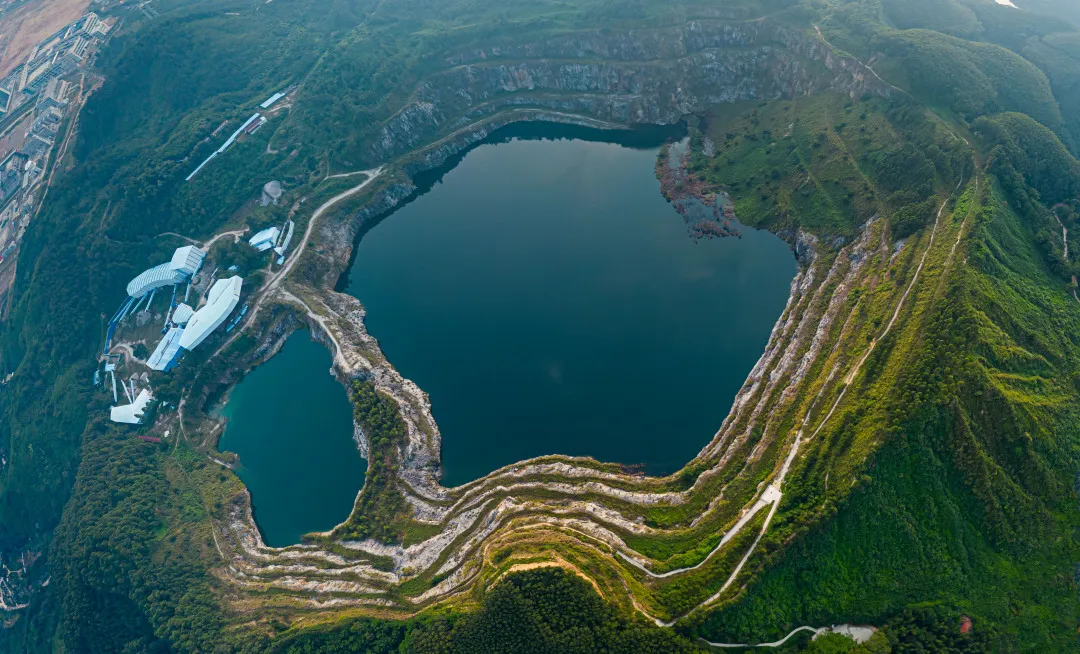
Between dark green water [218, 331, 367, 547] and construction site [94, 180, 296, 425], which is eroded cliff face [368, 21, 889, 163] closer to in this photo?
construction site [94, 180, 296, 425]

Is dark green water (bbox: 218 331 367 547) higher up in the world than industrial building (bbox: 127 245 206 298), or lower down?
lower down

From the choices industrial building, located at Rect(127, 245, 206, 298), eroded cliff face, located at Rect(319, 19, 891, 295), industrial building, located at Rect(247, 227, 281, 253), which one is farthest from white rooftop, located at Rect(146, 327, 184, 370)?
eroded cliff face, located at Rect(319, 19, 891, 295)

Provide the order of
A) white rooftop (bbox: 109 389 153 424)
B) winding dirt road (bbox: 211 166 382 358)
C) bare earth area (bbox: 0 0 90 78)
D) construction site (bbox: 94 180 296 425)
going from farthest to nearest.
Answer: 1. bare earth area (bbox: 0 0 90 78)
2. winding dirt road (bbox: 211 166 382 358)
3. construction site (bbox: 94 180 296 425)
4. white rooftop (bbox: 109 389 153 424)

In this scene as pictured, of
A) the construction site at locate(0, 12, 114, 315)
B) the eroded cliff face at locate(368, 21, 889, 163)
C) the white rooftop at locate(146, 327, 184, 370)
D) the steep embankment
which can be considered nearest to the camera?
the steep embankment

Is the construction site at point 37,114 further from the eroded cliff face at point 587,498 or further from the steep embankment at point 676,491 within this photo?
the steep embankment at point 676,491

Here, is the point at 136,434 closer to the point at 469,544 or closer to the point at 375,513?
the point at 375,513

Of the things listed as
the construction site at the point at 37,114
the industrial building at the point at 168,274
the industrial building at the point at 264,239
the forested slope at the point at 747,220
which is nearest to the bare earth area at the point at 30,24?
the construction site at the point at 37,114

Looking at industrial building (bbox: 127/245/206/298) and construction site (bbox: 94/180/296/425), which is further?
industrial building (bbox: 127/245/206/298)

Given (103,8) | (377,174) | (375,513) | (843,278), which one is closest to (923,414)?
(843,278)
